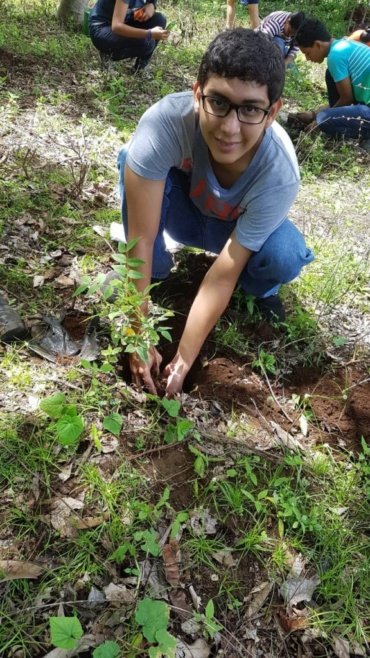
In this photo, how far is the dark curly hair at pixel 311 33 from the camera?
5.27 m

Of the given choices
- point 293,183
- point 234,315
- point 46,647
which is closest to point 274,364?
point 234,315

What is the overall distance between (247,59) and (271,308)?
1.45 metres

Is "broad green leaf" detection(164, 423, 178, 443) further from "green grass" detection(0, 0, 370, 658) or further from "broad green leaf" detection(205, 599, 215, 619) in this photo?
"broad green leaf" detection(205, 599, 215, 619)

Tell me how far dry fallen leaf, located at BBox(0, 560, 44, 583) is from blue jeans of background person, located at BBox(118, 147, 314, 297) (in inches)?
60.6

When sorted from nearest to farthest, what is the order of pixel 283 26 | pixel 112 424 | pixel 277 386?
pixel 112 424 → pixel 277 386 → pixel 283 26

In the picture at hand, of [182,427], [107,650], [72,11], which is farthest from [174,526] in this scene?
[72,11]

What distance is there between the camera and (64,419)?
1.72 m

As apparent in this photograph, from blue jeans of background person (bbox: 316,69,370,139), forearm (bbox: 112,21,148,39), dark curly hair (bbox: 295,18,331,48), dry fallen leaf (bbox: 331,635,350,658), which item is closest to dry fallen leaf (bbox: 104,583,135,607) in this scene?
dry fallen leaf (bbox: 331,635,350,658)

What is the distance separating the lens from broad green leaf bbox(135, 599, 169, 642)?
1395mm

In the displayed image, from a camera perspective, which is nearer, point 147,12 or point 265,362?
point 265,362

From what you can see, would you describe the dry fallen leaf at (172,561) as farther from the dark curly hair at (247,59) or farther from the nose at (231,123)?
the dark curly hair at (247,59)

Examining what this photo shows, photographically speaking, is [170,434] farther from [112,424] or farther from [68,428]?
[68,428]

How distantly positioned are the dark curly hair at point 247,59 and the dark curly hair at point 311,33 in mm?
4315

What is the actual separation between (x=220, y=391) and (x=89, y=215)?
63.4 inches
